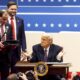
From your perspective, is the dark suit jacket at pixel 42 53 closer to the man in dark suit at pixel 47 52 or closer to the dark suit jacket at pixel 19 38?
the man in dark suit at pixel 47 52

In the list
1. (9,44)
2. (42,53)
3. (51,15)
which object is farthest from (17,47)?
(51,15)

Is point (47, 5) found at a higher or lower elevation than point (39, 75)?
higher

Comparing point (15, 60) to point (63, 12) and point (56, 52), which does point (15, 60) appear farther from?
point (63, 12)

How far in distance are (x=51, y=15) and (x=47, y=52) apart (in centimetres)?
168

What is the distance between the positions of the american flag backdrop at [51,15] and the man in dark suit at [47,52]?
1.53 metres

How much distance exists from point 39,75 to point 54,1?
2.70 metres

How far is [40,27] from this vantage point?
7961 millimetres

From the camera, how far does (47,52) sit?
6410 millimetres

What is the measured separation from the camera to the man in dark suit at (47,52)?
6.29 meters

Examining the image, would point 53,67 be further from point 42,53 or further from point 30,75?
point 42,53

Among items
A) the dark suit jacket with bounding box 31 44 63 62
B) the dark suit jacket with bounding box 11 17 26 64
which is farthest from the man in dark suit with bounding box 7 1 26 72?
the dark suit jacket with bounding box 31 44 63 62

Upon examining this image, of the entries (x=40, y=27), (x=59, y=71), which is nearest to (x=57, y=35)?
(x=40, y=27)

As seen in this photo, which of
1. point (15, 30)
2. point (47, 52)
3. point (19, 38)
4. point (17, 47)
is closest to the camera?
point (17, 47)

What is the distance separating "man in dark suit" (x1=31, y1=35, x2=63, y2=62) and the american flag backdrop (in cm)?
153
